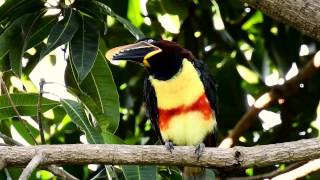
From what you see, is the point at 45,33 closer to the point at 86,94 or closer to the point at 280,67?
the point at 86,94

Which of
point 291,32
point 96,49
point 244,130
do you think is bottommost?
point 244,130

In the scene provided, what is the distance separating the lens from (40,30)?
4348 millimetres

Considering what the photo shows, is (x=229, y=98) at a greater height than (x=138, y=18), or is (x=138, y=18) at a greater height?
(x=138, y=18)

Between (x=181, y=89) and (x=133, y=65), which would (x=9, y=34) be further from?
(x=133, y=65)

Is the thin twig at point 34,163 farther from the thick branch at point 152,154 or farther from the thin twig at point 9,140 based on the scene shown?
the thin twig at point 9,140

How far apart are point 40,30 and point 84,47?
0.40m

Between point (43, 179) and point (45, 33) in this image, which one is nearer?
point (45, 33)

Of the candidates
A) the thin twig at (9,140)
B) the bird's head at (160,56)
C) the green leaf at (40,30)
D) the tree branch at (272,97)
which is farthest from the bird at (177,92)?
the thin twig at (9,140)

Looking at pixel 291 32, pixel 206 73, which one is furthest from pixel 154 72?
pixel 291 32

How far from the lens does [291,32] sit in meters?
5.27

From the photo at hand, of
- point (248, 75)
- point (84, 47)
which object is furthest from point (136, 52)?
point (248, 75)

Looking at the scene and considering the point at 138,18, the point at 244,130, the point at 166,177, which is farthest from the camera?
the point at 138,18

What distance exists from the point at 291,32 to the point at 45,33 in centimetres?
180

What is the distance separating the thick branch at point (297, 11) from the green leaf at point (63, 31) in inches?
40.2
